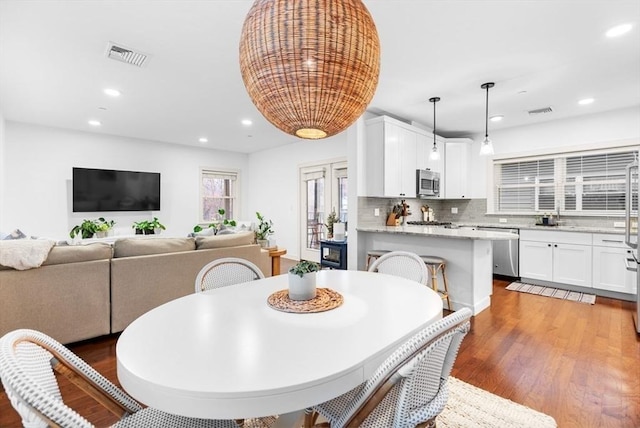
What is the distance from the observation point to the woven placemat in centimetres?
142

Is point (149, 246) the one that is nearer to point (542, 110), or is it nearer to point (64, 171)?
point (64, 171)

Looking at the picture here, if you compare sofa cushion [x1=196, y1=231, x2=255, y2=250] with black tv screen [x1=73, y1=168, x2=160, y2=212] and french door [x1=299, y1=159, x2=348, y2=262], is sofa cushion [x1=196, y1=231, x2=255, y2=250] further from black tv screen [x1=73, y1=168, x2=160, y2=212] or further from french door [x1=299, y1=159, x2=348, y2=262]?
black tv screen [x1=73, y1=168, x2=160, y2=212]

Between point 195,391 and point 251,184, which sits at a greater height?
point 251,184

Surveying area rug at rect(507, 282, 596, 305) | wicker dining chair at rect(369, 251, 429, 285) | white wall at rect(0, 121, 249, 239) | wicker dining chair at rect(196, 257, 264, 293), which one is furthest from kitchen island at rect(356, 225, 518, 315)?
white wall at rect(0, 121, 249, 239)

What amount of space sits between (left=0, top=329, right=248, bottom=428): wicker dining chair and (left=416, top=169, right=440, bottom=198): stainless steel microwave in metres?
4.26

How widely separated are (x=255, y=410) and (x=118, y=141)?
6667mm

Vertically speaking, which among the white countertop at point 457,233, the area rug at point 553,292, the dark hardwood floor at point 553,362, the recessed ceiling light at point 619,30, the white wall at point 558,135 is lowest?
the dark hardwood floor at point 553,362

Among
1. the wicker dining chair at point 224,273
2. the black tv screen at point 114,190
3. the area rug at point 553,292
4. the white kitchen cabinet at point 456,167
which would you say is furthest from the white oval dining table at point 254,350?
the black tv screen at point 114,190

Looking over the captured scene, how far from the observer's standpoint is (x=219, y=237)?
355cm

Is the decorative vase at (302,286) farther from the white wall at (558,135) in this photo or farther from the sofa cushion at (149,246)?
the white wall at (558,135)

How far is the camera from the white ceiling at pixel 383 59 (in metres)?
2.21

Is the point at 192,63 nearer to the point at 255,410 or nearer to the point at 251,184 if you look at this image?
the point at 255,410

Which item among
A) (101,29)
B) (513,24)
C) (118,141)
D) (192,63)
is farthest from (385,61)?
(118,141)

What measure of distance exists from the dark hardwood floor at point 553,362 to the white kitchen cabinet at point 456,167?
2.38m
